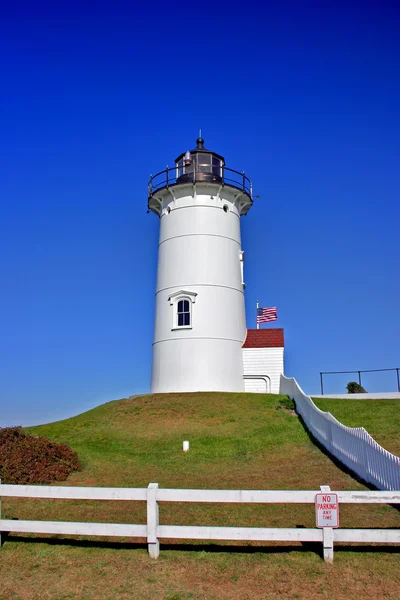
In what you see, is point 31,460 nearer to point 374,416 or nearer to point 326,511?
point 326,511

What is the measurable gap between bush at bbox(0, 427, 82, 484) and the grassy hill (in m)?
0.53

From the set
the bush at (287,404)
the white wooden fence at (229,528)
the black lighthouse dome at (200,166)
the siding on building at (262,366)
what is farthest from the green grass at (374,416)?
the black lighthouse dome at (200,166)

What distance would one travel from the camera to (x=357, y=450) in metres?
13.7

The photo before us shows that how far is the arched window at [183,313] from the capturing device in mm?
29875

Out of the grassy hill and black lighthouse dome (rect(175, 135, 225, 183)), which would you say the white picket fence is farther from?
black lighthouse dome (rect(175, 135, 225, 183))

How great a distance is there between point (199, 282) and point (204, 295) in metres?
0.77

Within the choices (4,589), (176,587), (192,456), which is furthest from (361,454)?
(4,589)

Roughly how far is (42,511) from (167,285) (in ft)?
68.0

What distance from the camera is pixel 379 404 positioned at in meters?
23.5

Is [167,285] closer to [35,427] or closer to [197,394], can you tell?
[197,394]

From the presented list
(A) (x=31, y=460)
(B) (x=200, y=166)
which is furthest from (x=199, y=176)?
(A) (x=31, y=460)

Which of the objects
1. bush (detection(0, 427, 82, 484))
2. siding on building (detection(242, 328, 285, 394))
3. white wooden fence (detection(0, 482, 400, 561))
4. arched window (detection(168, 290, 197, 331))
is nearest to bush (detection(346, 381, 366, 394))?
siding on building (detection(242, 328, 285, 394))

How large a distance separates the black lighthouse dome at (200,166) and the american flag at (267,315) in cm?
818

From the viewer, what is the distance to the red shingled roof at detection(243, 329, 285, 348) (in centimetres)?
3122
